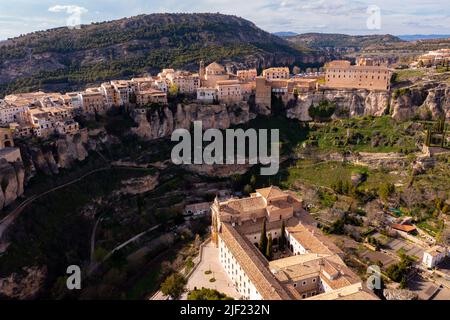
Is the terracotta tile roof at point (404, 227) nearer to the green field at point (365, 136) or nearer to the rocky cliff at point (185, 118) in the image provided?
the green field at point (365, 136)

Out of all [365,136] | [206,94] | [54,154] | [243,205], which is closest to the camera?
[243,205]

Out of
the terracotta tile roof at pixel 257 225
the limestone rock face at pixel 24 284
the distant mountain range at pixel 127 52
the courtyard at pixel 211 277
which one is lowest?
the limestone rock face at pixel 24 284

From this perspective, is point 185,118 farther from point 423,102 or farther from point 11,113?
point 423,102

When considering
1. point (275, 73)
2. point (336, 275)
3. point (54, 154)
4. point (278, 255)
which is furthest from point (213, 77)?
point (336, 275)

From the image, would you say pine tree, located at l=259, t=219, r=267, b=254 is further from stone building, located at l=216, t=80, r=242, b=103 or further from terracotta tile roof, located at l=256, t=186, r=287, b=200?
stone building, located at l=216, t=80, r=242, b=103

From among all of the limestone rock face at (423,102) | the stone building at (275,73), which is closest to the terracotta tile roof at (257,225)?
the limestone rock face at (423,102)

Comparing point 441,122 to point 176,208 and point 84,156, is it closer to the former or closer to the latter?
point 176,208
